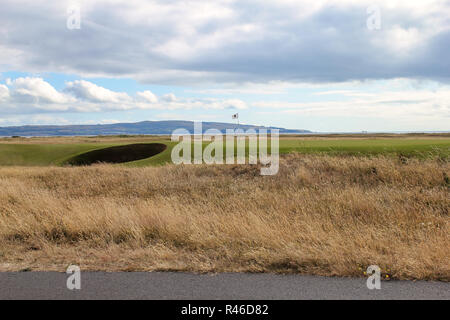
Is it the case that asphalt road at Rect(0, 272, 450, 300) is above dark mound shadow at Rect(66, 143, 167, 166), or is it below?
below

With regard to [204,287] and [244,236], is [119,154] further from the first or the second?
[204,287]

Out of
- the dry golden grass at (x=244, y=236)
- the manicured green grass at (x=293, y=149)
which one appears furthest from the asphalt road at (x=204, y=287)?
the manicured green grass at (x=293, y=149)

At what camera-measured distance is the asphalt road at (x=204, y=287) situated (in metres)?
4.77

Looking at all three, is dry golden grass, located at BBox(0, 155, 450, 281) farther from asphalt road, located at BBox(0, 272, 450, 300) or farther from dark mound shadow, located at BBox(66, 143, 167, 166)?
dark mound shadow, located at BBox(66, 143, 167, 166)

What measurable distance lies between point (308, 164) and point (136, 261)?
1340cm

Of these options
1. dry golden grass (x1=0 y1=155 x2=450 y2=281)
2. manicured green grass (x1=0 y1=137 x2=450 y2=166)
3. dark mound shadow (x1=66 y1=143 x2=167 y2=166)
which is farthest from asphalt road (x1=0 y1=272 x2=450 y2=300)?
dark mound shadow (x1=66 y1=143 x2=167 y2=166)

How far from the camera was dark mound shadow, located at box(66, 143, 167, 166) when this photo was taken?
3156 cm

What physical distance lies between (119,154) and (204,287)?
29928 millimetres

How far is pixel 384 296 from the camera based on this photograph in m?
4.68

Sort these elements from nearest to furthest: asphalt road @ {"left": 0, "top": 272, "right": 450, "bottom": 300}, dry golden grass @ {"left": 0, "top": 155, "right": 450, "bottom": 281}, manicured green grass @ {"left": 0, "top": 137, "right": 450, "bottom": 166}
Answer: asphalt road @ {"left": 0, "top": 272, "right": 450, "bottom": 300}, dry golden grass @ {"left": 0, "top": 155, "right": 450, "bottom": 281}, manicured green grass @ {"left": 0, "top": 137, "right": 450, "bottom": 166}

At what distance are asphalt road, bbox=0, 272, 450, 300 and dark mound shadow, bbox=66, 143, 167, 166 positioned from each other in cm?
2715

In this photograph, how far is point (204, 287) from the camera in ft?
16.6

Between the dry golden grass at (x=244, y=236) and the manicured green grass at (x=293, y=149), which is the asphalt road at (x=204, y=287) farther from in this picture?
the manicured green grass at (x=293, y=149)
